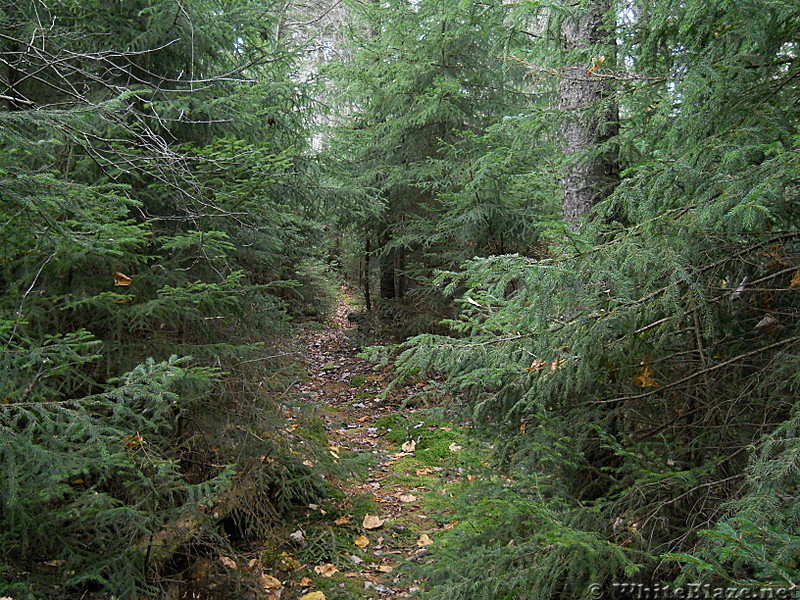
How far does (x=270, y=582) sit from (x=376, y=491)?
1.87 meters

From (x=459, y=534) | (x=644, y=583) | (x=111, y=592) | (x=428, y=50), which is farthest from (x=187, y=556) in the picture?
(x=428, y=50)

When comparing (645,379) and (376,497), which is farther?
(376,497)

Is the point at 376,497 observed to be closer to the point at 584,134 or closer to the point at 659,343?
the point at 659,343

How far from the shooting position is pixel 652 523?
98.1 inches

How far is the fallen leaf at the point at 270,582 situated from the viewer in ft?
14.1

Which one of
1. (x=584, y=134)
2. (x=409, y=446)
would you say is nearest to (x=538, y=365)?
(x=584, y=134)

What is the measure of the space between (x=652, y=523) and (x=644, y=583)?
258mm

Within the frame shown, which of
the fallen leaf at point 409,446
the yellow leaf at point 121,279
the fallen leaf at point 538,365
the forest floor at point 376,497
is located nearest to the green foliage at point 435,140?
the forest floor at point 376,497

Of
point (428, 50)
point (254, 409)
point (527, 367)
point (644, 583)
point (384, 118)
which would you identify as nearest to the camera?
point (644, 583)

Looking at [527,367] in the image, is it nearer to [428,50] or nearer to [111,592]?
[111,592]

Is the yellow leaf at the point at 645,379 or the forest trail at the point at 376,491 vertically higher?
the yellow leaf at the point at 645,379

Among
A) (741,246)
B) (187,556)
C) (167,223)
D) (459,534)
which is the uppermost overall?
(167,223)

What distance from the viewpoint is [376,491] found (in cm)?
604

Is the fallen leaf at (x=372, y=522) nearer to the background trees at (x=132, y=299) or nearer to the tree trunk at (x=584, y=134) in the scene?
the background trees at (x=132, y=299)
